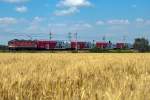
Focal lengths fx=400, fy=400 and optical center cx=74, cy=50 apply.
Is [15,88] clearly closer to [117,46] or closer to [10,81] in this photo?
[10,81]

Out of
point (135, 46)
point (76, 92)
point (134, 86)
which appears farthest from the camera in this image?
point (135, 46)

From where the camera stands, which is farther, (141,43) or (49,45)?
(141,43)

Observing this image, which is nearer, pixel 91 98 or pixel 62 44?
pixel 91 98

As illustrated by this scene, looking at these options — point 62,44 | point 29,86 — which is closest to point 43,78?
point 29,86

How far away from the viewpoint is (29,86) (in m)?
4.92

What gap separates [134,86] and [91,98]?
1109mm

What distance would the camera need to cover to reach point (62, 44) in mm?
85562

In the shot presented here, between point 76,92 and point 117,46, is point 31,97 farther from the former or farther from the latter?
point 117,46

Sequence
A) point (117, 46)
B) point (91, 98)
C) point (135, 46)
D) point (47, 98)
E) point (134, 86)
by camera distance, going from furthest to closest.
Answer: point (135, 46), point (117, 46), point (134, 86), point (47, 98), point (91, 98)

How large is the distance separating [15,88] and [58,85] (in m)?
0.55

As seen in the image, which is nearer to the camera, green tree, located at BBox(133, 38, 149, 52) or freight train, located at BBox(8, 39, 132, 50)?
freight train, located at BBox(8, 39, 132, 50)

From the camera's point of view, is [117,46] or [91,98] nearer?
[91,98]

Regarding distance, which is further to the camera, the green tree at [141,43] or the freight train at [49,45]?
the green tree at [141,43]

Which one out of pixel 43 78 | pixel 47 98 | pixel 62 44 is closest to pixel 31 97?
pixel 47 98
